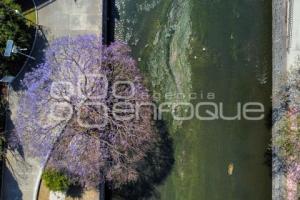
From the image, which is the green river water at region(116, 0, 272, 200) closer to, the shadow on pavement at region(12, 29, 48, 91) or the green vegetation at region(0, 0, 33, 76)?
the shadow on pavement at region(12, 29, 48, 91)

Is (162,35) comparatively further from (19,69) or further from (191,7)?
(19,69)

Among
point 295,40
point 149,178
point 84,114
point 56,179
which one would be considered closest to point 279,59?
point 295,40

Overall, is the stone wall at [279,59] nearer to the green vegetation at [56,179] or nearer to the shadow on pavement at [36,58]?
the green vegetation at [56,179]

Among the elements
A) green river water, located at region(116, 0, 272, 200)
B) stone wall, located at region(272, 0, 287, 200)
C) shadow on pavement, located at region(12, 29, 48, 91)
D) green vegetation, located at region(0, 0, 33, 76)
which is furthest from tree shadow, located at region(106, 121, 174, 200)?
green vegetation, located at region(0, 0, 33, 76)

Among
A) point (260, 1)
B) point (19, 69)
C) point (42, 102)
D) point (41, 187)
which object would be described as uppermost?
point (260, 1)

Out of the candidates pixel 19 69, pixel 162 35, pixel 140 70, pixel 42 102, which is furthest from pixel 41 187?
pixel 162 35

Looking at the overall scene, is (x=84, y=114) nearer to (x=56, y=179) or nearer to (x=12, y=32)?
(x=56, y=179)
